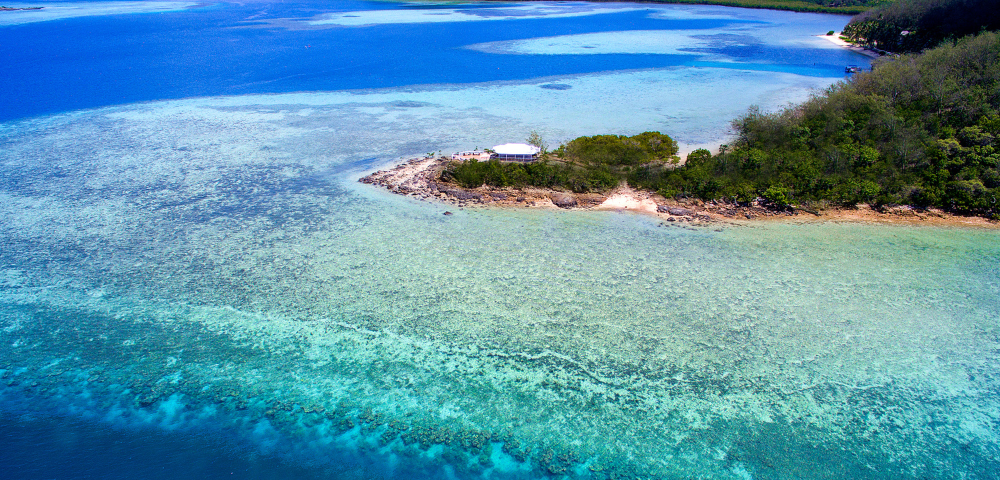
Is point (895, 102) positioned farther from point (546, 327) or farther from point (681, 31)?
point (681, 31)

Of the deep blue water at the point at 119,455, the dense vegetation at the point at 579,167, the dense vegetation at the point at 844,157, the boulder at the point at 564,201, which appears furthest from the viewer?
the dense vegetation at the point at 579,167

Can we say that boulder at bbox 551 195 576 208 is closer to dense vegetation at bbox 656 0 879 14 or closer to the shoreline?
the shoreline

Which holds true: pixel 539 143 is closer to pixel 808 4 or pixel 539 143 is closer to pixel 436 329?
pixel 436 329

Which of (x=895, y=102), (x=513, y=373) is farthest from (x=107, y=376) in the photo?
(x=895, y=102)

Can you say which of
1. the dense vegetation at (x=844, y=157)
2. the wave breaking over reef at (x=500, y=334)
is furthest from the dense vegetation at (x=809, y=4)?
the wave breaking over reef at (x=500, y=334)

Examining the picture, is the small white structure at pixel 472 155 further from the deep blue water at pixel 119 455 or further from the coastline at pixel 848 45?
the coastline at pixel 848 45
